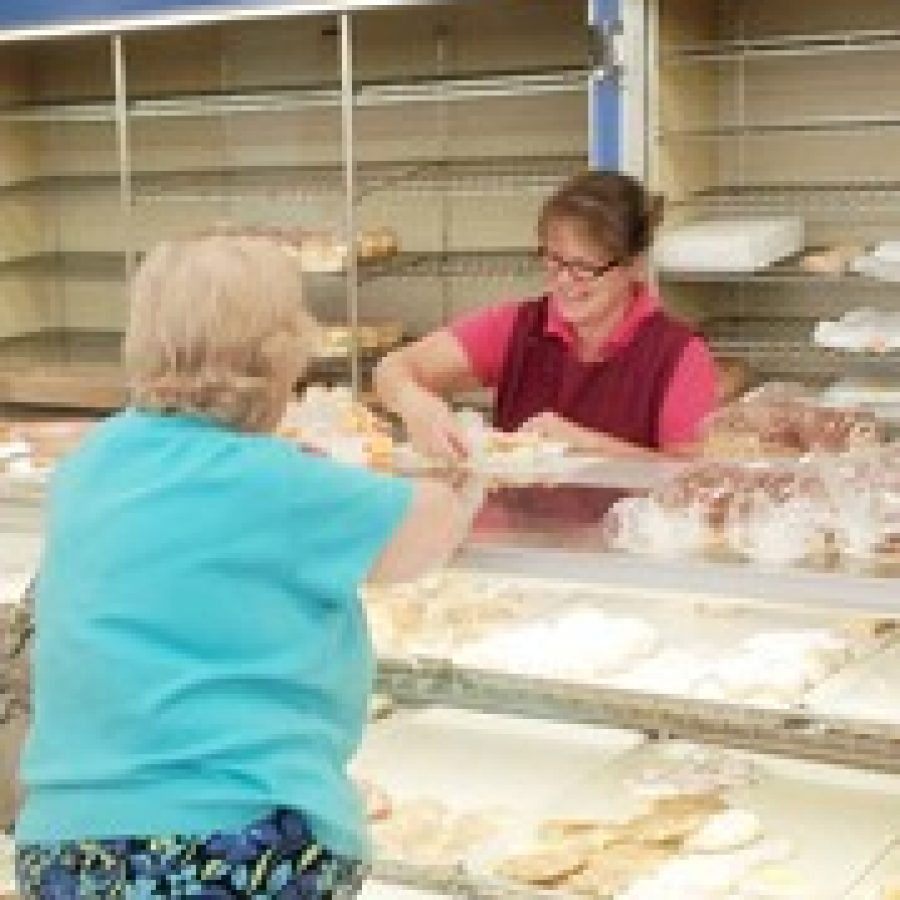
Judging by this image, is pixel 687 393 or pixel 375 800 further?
pixel 687 393

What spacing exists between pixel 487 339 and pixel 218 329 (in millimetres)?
2086

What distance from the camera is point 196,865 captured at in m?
1.86

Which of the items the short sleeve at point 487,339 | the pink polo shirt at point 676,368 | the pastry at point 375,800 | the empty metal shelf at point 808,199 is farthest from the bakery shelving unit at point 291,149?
the pastry at point 375,800

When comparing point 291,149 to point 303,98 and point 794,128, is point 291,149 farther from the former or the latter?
point 794,128

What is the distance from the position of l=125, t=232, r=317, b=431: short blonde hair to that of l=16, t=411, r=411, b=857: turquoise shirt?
0.05 m

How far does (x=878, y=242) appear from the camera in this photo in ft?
16.6

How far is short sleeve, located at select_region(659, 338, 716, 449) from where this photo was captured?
11.7 feet

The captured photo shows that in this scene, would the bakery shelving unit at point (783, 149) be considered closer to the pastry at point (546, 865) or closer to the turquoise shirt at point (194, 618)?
the pastry at point (546, 865)

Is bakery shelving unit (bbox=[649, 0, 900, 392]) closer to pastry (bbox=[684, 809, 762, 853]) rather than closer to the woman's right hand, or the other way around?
the woman's right hand

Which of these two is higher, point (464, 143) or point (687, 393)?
point (464, 143)

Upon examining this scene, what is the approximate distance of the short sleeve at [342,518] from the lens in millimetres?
1823

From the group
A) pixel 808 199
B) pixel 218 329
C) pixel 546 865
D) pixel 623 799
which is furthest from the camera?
pixel 808 199

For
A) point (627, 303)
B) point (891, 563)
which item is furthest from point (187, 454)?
point (627, 303)

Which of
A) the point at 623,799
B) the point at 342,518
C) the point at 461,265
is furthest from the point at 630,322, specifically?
the point at 461,265
